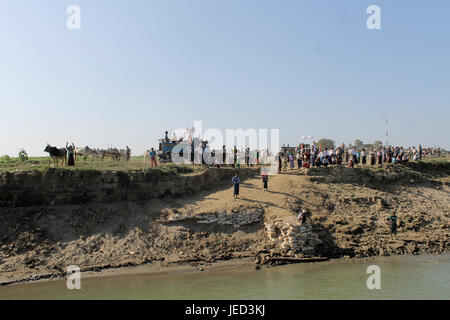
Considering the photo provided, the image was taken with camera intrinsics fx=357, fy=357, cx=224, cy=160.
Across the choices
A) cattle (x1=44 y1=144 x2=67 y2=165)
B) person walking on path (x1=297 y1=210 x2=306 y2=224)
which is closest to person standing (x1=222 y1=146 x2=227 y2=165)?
person walking on path (x1=297 y1=210 x2=306 y2=224)

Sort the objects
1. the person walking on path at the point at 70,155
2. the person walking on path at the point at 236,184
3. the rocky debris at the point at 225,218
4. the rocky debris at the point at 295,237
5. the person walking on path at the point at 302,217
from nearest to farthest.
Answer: the rocky debris at the point at 295,237 → the person walking on path at the point at 302,217 → the rocky debris at the point at 225,218 → the person walking on path at the point at 236,184 → the person walking on path at the point at 70,155

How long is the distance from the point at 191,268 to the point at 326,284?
17.9 ft

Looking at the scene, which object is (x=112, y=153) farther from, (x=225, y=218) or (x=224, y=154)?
(x=225, y=218)

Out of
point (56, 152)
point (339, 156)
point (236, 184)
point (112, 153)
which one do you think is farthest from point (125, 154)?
point (339, 156)

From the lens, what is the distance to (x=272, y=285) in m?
13.0

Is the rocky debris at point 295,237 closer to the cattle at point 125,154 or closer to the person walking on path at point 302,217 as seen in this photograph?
the person walking on path at point 302,217

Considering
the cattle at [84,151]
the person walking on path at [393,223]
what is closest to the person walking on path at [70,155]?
the cattle at [84,151]

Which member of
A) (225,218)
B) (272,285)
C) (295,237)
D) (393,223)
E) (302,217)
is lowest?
(272,285)

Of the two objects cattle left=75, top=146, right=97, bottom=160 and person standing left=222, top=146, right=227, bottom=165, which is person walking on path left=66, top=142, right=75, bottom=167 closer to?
cattle left=75, top=146, right=97, bottom=160

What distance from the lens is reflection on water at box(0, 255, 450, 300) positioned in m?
12.2

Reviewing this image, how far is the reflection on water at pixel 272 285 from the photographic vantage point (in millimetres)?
12180

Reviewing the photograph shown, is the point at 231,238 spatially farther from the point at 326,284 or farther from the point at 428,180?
the point at 428,180

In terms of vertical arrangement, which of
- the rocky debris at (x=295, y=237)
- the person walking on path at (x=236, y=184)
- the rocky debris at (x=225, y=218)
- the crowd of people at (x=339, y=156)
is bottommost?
the rocky debris at (x=295, y=237)
